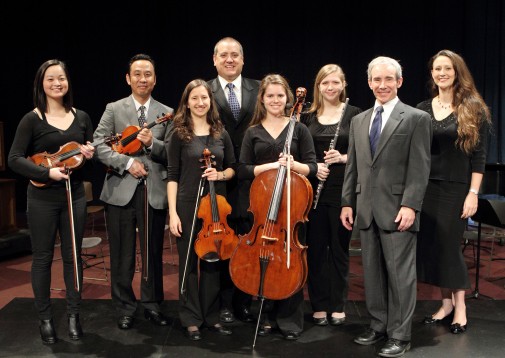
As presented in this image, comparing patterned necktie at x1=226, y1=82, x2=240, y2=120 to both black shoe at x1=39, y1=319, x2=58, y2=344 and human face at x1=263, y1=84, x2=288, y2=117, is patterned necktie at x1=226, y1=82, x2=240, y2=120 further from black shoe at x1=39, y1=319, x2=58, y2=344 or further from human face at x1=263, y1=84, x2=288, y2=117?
black shoe at x1=39, y1=319, x2=58, y2=344

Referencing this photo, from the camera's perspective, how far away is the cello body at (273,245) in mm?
2756

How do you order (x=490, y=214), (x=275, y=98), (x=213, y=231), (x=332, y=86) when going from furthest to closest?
(x=490, y=214) → (x=332, y=86) → (x=275, y=98) → (x=213, y=231)

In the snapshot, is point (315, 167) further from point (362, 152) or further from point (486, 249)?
point (486, 249)

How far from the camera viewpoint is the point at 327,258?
131 inches

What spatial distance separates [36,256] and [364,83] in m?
5.87

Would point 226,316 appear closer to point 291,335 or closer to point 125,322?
point 291,335

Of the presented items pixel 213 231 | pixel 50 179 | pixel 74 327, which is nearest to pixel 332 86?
pixel 213 231

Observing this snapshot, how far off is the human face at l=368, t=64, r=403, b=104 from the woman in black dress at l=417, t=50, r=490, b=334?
0.48 meters

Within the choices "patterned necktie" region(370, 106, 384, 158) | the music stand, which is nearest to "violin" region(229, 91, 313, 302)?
"patterned necktie" region(370, 106, 384, 158)

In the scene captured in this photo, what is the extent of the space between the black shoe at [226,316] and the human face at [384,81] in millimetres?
1584

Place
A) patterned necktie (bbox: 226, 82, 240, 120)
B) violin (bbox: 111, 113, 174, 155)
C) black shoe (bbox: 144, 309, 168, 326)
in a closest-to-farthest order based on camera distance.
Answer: violin (bbox: 111, 113, 174, 155)
black shoe (bbox: 144, 309, 168, 326)
patterned necktie (bbox: 226, 82, 240, 120)

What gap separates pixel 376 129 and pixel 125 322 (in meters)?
1.87

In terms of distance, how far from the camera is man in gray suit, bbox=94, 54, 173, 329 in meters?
3.22

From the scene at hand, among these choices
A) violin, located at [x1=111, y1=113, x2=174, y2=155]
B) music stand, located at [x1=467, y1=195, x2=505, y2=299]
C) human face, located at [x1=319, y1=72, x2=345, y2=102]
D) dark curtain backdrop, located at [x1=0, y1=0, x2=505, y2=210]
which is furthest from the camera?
dark curtain backdrop, located at [x1=0, y1=0, x2=505, y2=210]
